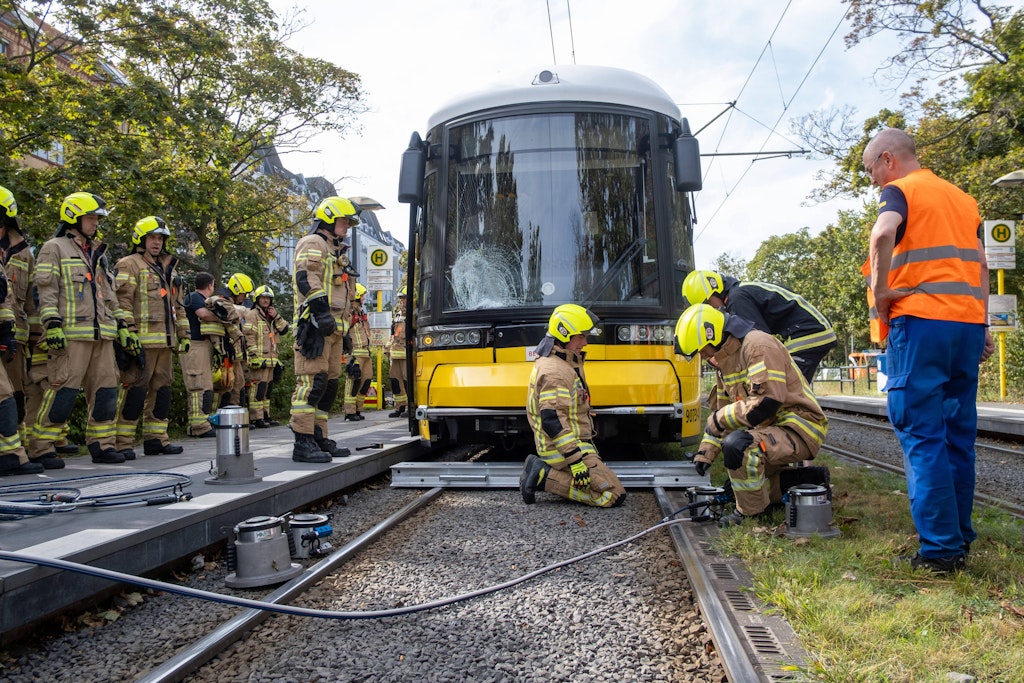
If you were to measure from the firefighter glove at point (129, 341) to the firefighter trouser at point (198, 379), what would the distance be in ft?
6.58

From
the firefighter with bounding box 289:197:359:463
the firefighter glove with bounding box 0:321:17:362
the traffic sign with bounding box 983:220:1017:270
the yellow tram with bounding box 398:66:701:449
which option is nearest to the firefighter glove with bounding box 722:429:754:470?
the yellow tram with bounding box 398:66:701:449

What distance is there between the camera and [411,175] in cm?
689

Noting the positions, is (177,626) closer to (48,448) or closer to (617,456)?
(48,448)

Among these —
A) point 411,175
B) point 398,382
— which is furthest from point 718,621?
point 398,382

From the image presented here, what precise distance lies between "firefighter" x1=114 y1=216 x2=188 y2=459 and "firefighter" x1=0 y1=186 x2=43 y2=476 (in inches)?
31.8

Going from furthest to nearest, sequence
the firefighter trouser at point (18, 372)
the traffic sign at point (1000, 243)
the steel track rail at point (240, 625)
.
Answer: the traffic sign at point (1000, 243) → the firefighter trouser at point (18, 372) → the steel track rail at point (240, 625)

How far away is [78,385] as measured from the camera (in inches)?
244

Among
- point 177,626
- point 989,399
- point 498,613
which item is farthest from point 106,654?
point 989,399

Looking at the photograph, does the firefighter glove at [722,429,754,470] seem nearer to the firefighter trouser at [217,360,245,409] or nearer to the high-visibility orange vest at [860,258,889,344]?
the high-visibility orange vest at [860,258,889,344]

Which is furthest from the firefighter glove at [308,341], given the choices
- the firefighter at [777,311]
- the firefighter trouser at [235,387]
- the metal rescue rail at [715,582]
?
the firefighter trouser at [235,387]

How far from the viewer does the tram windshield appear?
21.8 feet

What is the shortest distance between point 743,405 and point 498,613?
2.09 m

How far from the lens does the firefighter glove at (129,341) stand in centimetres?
678

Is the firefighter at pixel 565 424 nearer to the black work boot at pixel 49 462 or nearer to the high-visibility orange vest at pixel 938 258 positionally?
the high-visibility orange vest at pixel 938 258
